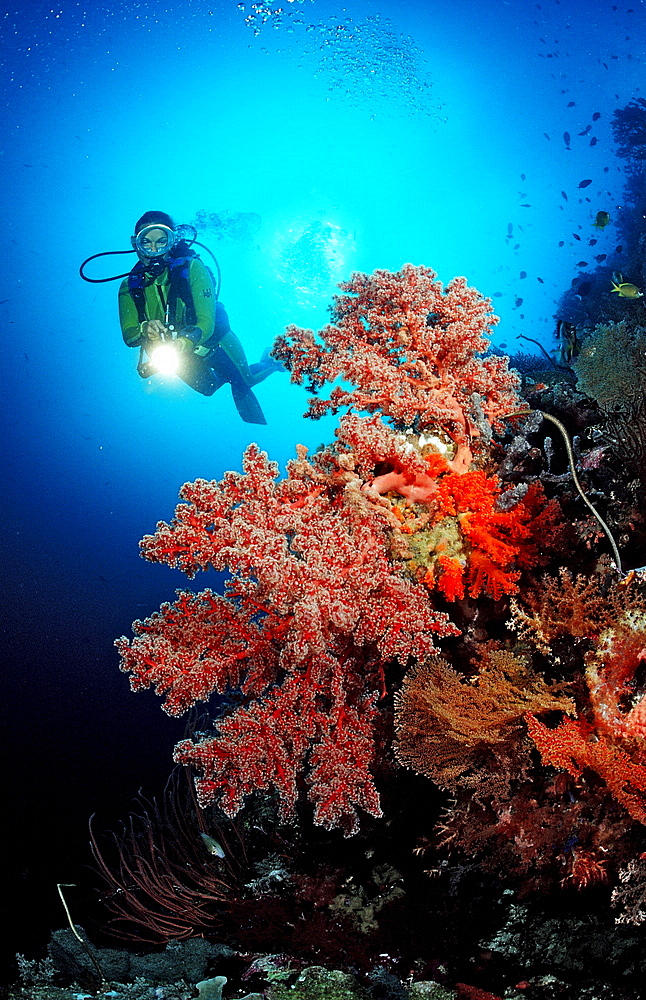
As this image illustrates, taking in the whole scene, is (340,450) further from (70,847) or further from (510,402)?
(70,847)

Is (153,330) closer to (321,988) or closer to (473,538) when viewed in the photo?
(473,538)

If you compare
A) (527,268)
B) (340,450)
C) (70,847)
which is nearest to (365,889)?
(340,450)

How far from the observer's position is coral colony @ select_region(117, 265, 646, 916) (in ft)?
7.41

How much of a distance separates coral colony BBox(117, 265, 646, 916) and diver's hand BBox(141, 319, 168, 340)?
9421 millimetres

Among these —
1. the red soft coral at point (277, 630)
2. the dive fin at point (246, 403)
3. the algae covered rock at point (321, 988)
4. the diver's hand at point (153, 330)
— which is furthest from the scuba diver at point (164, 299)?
the algae covered rock at point (321, 988)

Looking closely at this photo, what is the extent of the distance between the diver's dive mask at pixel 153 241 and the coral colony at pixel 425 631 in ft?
34.2

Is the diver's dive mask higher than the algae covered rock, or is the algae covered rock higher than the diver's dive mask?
the diver's dive mask

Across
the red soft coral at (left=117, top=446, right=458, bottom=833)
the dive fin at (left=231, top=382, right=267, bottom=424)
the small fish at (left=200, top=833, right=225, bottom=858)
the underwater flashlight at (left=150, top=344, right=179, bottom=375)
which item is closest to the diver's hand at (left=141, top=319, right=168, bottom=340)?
the underwater flashlight at (left=150, top=344, right=179, bottom=375)

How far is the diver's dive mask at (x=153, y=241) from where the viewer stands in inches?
445

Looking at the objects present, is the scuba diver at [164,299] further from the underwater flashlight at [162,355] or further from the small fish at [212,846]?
the small fish at [212,846]

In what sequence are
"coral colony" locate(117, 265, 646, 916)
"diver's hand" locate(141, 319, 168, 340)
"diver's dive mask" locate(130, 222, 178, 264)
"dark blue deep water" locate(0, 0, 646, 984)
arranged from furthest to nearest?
"dark blue deep water" locate(0, 0, 646, 984)
"diver's dive mask" locate(130, 222, 178, 264)
"diver's hand" locate(141, 319, 168, 340)
"coral colony" locate(117, 265, 646, 916)

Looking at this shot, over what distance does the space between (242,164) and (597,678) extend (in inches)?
1772

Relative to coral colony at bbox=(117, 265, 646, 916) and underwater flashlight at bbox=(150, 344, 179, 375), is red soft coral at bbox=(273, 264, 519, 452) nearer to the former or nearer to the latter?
coral colony at bbox=(117, 265, 646, 916)

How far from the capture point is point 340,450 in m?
3.17
